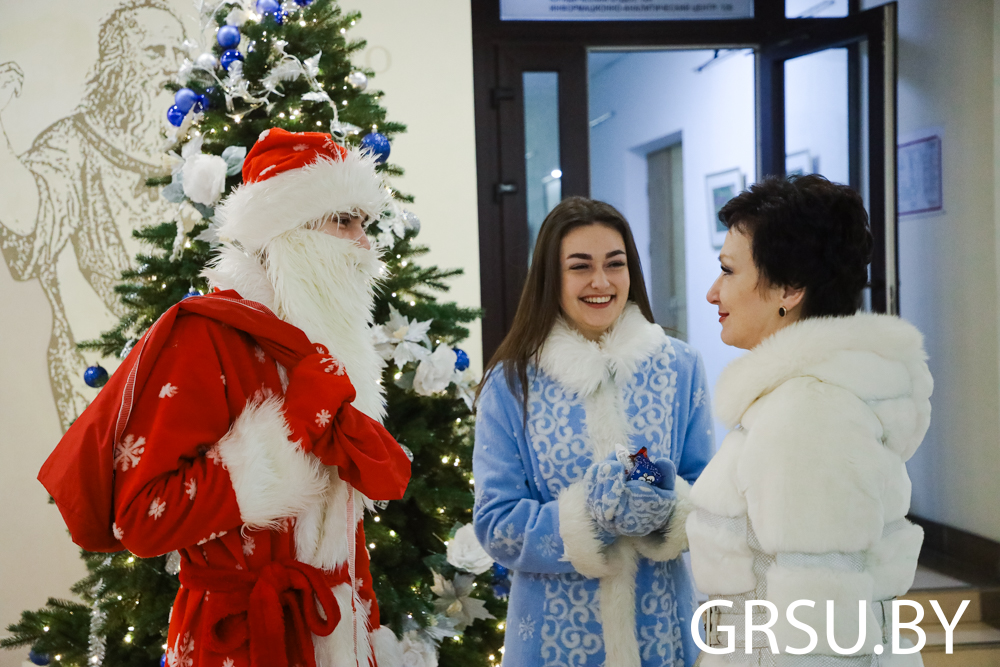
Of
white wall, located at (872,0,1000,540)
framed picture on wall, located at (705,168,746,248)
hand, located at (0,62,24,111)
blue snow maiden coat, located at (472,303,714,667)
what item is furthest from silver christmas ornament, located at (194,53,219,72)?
framed picture on wall, located at (705,168,746,248)

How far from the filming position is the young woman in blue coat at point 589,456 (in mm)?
1453

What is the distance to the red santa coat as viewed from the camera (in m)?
1.04

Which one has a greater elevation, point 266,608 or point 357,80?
point 357,80

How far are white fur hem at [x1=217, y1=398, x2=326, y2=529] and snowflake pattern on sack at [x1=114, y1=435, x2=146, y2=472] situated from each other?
0.35 ft

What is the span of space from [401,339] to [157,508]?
1086 mm

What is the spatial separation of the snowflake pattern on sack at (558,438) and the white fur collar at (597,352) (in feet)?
0.14

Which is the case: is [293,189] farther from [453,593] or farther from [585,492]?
[453,593]

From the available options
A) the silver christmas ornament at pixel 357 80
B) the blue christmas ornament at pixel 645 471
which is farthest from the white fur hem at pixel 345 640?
the silver christmas ornament at pixel 357 80

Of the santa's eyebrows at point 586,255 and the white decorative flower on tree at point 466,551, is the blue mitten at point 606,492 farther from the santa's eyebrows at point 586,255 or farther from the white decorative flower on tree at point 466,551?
the white decorative flower on tree at point 466,551

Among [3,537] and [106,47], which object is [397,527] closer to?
[3,537]

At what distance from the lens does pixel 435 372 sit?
2016 millimetres

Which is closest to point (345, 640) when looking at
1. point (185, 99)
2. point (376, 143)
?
point (376, 143)

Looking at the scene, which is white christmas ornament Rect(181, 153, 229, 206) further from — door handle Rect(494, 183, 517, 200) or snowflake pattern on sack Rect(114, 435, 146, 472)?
door handle Rect(494, 183, 517, 200)

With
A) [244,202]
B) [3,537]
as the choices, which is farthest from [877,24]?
[3,537]
